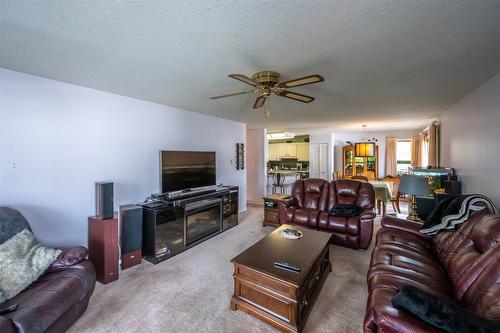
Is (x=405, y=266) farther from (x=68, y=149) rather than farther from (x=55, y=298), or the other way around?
(x=68, y=149)

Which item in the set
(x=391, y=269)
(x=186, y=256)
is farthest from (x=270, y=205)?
(x=391, y=269)

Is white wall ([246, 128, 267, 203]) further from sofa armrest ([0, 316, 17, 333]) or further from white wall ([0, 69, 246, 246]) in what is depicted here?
sofa armrest ([0, 316, 17, 333])

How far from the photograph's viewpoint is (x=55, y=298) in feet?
5.20

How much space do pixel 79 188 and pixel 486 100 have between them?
515 centimetres

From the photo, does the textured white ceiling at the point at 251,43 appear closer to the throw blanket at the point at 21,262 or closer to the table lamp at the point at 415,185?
the table lamp at the point at 415,185

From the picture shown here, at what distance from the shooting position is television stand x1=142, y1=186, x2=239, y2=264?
2.99m

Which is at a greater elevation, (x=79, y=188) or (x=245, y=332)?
(x=79, y=188)

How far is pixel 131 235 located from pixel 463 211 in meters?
3.97

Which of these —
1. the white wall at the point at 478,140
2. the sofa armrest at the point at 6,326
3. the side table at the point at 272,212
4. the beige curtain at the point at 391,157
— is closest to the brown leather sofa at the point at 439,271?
the white wall at the point at 478,140

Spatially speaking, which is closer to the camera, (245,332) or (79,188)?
(245,332)

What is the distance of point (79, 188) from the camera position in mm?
2711

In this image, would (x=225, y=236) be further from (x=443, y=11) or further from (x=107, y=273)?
(x=443, y=11)

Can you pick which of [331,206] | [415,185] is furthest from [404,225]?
[331,206]

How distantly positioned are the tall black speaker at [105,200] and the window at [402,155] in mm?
8613
